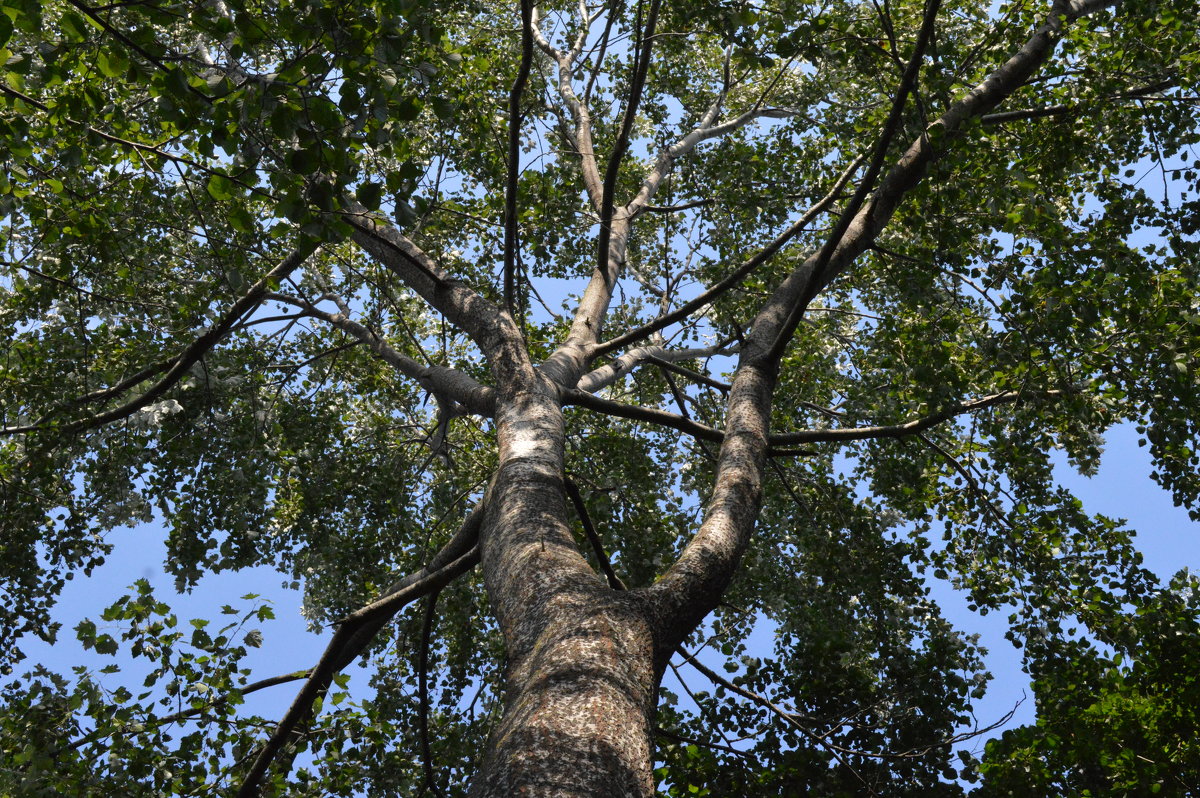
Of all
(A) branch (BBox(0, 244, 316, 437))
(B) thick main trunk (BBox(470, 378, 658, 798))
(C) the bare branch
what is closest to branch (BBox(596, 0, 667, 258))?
(A) branch (BBox(0, 244, 316, 437))

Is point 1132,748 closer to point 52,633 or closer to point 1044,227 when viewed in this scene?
point 1044,227

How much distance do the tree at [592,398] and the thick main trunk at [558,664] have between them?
17mm

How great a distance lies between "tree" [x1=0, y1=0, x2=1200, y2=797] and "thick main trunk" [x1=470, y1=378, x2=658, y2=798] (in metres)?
0.02

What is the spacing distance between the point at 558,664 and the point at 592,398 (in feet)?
12.0

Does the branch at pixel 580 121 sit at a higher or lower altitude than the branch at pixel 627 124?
higher

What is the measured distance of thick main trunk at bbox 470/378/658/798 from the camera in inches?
96.7

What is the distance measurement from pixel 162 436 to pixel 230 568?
1628mm

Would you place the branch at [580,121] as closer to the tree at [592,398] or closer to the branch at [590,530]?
the tree at [592,398]

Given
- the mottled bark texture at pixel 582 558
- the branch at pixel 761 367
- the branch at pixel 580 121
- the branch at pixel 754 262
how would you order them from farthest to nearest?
the branch at pixel 580 121
the branch at pixel 754 262
the branch at pixel 761 367
the mottled bark texture at pixel 582 558

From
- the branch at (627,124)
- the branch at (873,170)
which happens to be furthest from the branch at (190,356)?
the branch at (873,170)

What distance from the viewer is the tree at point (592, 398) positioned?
12.1ft

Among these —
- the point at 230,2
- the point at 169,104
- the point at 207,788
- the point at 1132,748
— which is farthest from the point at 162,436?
the point at 1132,748

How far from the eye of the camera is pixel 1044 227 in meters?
5.84

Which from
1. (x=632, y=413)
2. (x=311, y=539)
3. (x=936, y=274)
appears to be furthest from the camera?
(x=311, y=539)
